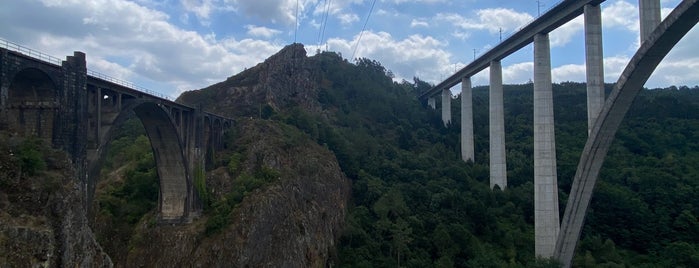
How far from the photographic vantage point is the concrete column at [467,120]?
5281cm

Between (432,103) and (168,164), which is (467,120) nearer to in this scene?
(432,103)

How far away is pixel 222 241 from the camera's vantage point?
27.5 meters

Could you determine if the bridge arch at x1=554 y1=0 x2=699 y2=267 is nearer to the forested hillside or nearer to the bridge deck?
the forested hillside

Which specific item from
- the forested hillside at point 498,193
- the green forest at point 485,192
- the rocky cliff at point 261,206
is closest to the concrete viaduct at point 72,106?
the rocky cliff at point 261,206

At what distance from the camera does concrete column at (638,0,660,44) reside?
834 inches

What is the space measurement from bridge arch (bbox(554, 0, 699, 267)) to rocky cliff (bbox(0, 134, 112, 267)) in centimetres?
2233

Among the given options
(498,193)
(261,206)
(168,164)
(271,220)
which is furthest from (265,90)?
(498,193)

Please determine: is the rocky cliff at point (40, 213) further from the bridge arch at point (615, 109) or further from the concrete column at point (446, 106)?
the concrete column at point (446, 106)

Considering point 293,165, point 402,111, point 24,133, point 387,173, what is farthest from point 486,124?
point 24,133

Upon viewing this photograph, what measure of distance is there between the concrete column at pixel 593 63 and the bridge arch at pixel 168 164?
23.0m

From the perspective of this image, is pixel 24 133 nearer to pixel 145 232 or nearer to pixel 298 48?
pixel 145 232

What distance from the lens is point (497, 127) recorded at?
4378cm

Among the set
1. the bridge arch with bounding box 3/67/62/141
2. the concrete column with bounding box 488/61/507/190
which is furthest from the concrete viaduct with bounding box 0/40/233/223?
the concrete column with bounding box 488/61/507/190

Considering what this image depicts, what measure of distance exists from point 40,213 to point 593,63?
2616 centimetres
